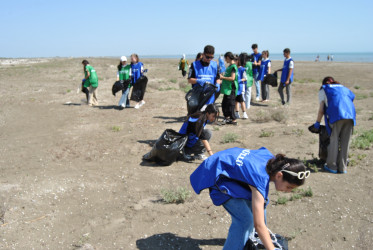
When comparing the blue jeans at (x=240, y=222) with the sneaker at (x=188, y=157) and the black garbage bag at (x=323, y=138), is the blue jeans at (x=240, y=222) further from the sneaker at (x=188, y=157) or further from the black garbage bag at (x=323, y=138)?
the sneaker at (x=188, y=157)

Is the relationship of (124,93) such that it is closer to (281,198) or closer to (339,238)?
(281,198)

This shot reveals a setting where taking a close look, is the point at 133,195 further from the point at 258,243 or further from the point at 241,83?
the point at 241,83

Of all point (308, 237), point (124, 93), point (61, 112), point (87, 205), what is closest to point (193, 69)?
point (87, 205)

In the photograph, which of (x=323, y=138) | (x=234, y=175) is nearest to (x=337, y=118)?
(x=323, y=138)

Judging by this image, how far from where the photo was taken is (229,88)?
8.61 meters

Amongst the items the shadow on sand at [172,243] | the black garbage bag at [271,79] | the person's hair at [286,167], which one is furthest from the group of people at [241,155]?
the shadow on sand at [172,243]

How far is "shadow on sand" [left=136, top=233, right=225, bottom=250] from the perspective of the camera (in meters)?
3.73

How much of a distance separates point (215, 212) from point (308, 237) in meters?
1.16

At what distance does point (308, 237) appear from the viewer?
384 cm

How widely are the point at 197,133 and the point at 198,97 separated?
0.71m

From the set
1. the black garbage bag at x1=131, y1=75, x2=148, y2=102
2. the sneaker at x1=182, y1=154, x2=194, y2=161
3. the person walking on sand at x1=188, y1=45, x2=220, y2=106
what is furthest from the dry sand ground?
the black garbage bag at x1=131, y1=75, x2=148, y2=102

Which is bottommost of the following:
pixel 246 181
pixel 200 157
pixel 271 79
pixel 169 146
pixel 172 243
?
pixel 172 243

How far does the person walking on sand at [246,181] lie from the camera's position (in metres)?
2.50

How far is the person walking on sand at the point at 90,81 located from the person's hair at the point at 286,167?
32.2 ft
